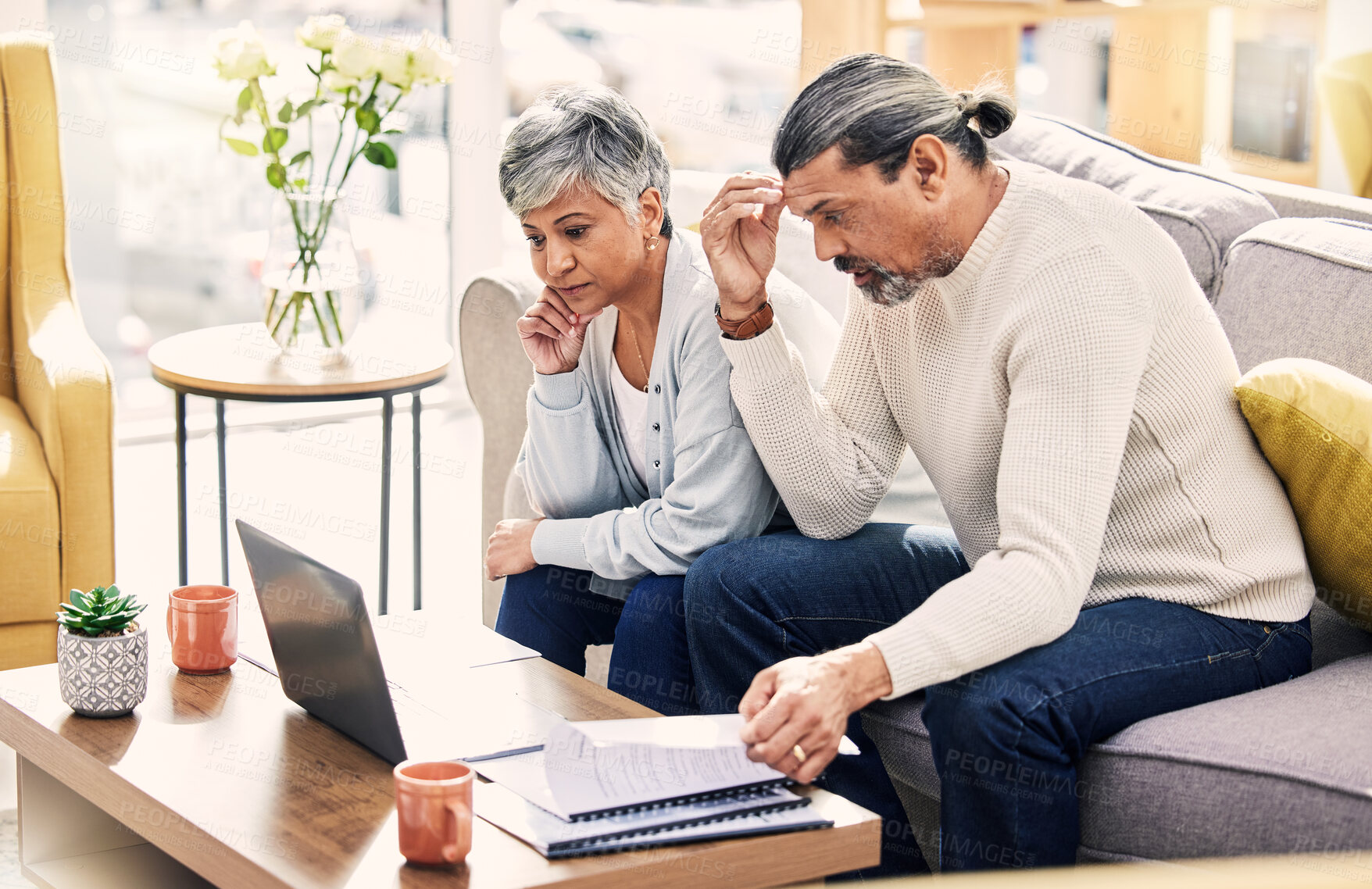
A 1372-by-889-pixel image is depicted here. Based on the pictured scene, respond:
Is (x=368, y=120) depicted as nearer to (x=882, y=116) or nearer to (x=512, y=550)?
(x=512, y=550)

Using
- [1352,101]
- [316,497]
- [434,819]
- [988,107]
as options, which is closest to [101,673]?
[434,819]

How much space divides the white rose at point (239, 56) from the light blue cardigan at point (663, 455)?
2.74ft

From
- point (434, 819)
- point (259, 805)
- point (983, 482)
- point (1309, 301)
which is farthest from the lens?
point (1309, 301)

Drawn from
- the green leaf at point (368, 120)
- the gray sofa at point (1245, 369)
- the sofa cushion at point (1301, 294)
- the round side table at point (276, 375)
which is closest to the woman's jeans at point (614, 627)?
the gray sofa at point (1245, 369)

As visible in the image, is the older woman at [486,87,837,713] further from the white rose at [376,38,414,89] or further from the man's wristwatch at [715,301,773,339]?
the white rose at [376,38,414,89]

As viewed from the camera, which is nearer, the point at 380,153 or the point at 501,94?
the point at 380,153

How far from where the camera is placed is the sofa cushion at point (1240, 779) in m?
1.16

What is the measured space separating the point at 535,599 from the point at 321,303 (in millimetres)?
797

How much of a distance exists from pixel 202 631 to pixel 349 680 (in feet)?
0.91

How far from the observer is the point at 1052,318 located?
1340mm

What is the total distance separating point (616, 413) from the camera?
1.79m

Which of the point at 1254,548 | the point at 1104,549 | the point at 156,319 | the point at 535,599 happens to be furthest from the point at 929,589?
the point at 156,319

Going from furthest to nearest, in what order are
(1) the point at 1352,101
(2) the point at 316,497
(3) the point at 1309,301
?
(2) the point at 316,497
(1) the point at 1352,101
(3) the point at 1309,301

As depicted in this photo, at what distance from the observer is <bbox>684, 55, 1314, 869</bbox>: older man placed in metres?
1.27
